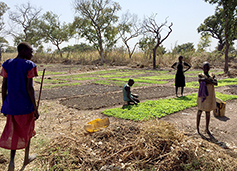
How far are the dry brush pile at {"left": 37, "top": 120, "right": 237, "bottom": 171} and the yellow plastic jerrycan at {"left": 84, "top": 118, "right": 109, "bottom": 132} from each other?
0.71 feet

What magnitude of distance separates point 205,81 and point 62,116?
411cm

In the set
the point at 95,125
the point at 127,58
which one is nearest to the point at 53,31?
the point at 127,58

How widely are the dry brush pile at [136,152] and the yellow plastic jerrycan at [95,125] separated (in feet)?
0.71

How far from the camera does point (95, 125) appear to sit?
13.8ft

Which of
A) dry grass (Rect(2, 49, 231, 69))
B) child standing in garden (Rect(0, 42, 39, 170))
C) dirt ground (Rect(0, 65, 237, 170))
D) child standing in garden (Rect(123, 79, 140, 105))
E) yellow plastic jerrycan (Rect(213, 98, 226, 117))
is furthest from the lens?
dry grass (Rect(2, 49, 231, 69))

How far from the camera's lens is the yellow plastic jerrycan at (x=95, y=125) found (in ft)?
13.5

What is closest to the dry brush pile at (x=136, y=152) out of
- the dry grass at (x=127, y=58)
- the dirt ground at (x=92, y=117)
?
the dirt ground at (x=92, y=117)

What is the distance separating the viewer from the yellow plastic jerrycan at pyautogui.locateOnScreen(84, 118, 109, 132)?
4.11 meters

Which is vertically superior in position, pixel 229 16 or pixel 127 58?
pixel 229 16

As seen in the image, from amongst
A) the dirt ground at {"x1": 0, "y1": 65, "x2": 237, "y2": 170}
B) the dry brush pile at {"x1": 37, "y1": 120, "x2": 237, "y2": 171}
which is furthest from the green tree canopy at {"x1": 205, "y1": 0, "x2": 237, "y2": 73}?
the dry brush pile at {"x1": 37, "y1": 120, "x2": 237, "y2": 171}

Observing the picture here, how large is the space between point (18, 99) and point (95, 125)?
1.60 meters

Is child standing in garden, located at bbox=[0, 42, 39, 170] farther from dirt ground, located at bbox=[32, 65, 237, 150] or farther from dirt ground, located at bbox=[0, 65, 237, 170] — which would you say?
dirt ground, located at bbox=[32, 65, 237, 150]

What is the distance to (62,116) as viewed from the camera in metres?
6.34

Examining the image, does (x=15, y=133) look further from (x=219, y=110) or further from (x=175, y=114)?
(x=219, y=110)
